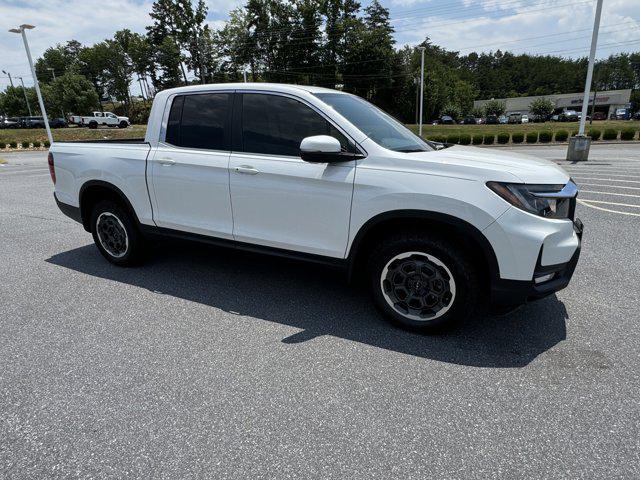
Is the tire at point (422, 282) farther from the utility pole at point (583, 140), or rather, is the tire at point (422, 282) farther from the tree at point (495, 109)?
the tree at point (495, 109)

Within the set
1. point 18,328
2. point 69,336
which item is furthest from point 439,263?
point 18,328

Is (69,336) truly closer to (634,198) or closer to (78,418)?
(78,418)

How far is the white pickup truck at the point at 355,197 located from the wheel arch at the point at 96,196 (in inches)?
2.5

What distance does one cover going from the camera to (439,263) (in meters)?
3.02

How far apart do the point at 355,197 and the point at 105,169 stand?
295 cm

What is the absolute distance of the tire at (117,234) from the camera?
4.56 m

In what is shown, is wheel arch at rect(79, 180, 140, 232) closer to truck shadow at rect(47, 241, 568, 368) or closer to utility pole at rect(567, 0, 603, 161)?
truck shadow at rect(47, 241, 568, 368)

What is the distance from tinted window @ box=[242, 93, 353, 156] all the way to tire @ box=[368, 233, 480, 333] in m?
0.96

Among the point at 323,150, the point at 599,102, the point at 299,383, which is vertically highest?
the point at 323,150

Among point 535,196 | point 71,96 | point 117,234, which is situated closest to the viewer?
point 535,196

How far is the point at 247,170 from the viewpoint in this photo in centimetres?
356

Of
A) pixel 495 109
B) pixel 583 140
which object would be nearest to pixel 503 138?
pixel 583 140

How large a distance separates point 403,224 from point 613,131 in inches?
1267

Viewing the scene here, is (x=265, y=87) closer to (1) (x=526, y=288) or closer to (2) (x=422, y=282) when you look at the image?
(2) (x=422, y=282)
